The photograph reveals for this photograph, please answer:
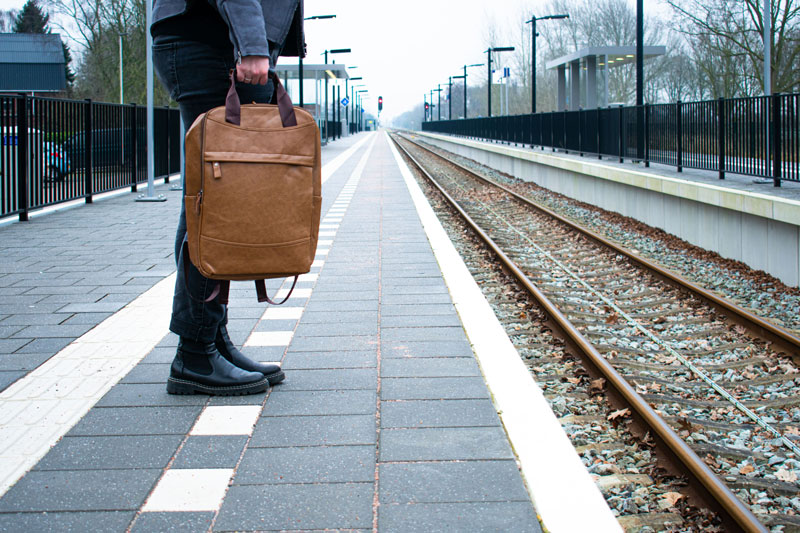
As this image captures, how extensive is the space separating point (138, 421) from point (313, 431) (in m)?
0.73

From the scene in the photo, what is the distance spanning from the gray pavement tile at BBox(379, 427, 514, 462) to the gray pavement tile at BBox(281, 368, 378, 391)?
705 mm

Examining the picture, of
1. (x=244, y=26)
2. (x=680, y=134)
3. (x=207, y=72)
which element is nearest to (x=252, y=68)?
(x=244, y=26)

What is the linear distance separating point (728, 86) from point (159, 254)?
119ft

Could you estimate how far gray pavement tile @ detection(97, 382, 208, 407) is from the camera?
3996 mm

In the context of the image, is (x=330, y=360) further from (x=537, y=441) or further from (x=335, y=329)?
(x=537, y=441)

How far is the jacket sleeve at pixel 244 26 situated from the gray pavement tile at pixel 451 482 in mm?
1601

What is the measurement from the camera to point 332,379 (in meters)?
4.42

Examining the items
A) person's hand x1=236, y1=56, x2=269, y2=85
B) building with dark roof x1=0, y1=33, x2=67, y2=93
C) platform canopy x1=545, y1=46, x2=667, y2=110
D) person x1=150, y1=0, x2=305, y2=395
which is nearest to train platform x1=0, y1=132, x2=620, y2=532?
person x1=150, y1=0, x2=305, y2=395

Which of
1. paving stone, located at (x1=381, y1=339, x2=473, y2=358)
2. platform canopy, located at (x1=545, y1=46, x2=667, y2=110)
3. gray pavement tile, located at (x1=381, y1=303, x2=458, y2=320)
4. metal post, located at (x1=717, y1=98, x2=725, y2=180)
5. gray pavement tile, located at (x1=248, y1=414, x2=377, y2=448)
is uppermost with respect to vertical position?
platform canopy, located at (x1=545, y1=46, x2=667, y2=110)

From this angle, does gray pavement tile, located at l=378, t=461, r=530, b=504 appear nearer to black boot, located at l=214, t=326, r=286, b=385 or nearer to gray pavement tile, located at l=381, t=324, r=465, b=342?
black boot, located at l=214, t=326, r=286, b=385

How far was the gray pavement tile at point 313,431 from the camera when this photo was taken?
3484 mm

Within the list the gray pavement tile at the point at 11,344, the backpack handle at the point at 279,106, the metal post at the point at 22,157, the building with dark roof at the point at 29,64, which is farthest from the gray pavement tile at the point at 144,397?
the building with dark roof at the point at 29,64

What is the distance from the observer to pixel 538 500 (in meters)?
2.90

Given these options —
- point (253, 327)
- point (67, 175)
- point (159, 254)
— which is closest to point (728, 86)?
point (67, 175)
